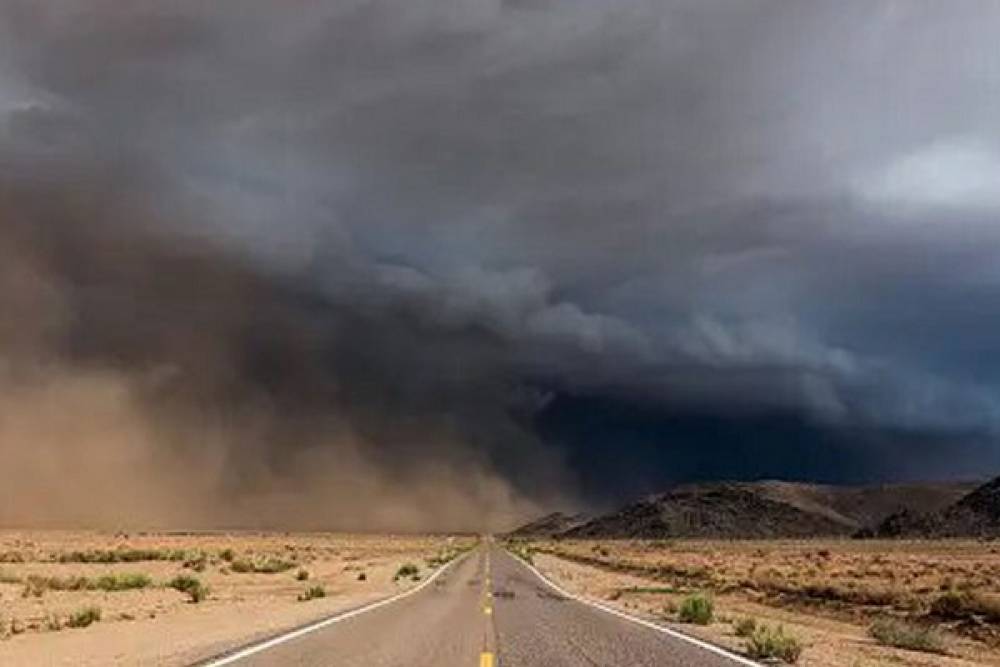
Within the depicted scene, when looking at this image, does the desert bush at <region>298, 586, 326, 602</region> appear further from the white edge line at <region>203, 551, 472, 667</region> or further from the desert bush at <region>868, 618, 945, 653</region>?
the desert bush at <region>868, 618, 945, 653</region>

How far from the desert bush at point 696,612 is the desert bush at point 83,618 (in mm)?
14151

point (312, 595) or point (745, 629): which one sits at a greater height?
point (312, 595)

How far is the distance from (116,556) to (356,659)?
66.9 metres

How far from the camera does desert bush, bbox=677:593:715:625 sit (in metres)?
28.5

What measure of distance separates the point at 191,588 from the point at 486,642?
22230 millimetres

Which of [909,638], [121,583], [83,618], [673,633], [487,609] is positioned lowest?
[909,638]

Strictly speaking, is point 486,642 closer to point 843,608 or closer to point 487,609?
point 487,609

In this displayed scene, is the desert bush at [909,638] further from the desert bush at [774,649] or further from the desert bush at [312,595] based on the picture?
the desert bush at [312,595]

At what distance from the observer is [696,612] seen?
95.1 feet

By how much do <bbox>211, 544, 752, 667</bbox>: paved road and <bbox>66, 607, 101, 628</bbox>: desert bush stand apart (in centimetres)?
583

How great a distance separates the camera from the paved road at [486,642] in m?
17.1

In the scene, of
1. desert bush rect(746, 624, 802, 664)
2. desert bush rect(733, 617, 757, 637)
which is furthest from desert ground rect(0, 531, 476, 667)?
desert bush rect(733, 617, 757, 637)

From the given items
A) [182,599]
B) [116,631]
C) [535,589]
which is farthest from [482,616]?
[535,589]

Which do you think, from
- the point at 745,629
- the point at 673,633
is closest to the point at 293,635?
the point at 673,633
